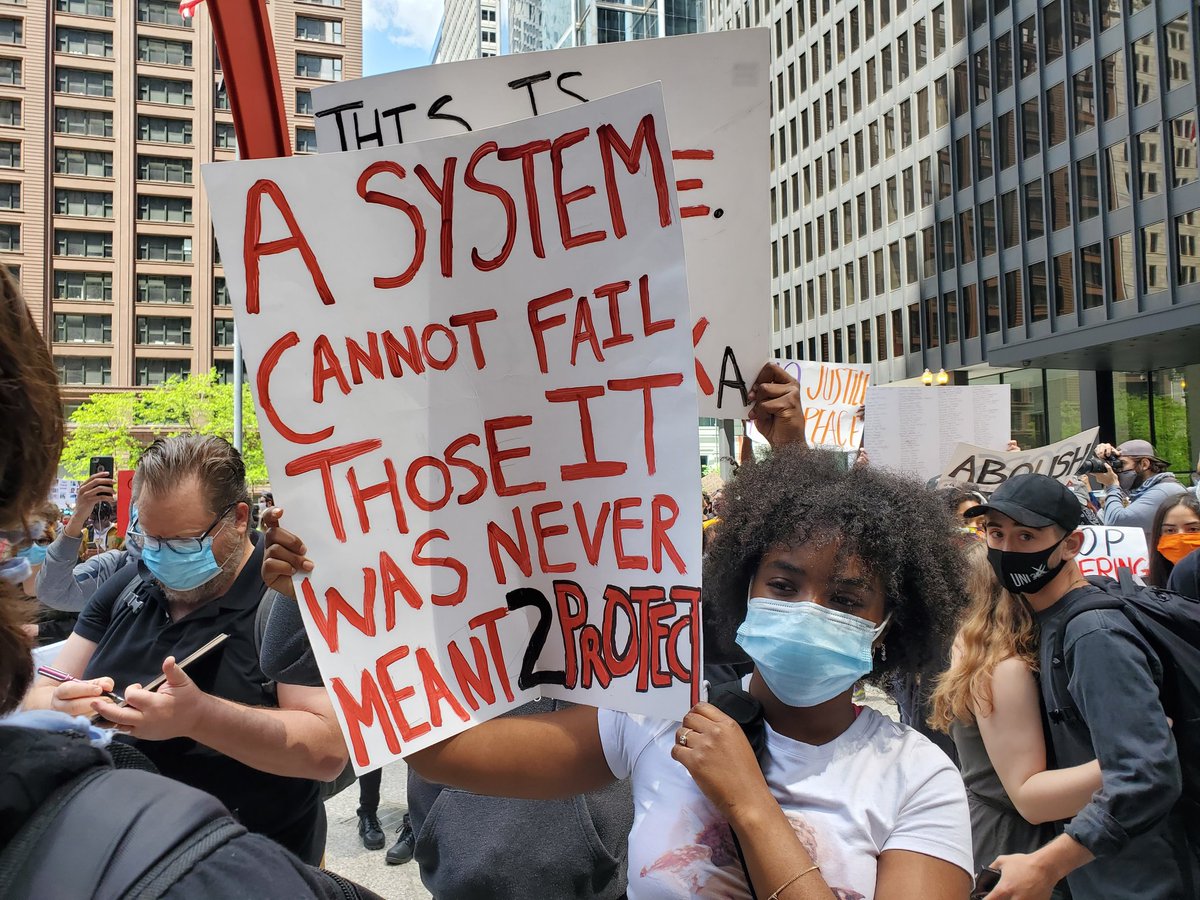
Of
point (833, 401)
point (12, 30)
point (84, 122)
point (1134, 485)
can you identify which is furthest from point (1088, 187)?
point (12, 30)

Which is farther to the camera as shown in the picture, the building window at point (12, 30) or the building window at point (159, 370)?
the building window at point (159, 370)

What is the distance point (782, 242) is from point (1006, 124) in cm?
1848

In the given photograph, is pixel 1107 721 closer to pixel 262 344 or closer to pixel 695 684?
pixel 695 684

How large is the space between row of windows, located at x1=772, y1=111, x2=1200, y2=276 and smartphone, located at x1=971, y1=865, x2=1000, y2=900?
30584 millimetres

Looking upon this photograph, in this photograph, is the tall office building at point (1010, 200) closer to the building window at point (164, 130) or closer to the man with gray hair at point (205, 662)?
the man with gray hair at point (205, 662)

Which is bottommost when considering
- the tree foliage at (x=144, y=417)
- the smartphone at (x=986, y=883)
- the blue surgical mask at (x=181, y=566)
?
the smartphone at (x=986, y=883)

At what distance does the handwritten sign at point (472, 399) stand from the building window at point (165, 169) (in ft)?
217

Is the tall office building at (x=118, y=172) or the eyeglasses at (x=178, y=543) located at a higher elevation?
the tall office building at (x=118, y=172)

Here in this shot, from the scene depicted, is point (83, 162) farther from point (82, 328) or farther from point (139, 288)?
point (82, 328)

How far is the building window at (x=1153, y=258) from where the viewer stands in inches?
1122

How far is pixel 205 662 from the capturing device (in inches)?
89.4

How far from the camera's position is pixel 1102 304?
30844mm

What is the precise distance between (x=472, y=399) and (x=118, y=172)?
218 ft

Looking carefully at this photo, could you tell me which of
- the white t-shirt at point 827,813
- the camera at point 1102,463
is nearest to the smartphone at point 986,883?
the white t-shirt at point 827,813
